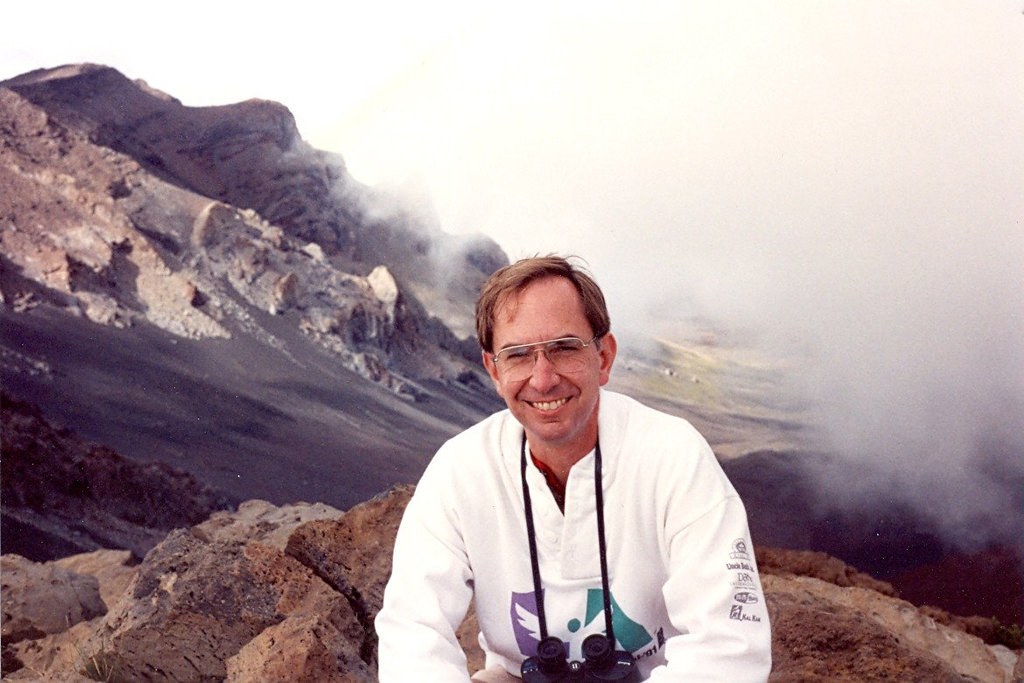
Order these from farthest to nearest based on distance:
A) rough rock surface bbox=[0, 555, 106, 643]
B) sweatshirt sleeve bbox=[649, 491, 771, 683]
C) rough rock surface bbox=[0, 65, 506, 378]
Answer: rough rock surface bbox=[0, 65, 506, 378] < rough rock surface bbox=[0, 555, 106, 643] < sweatshirt sleeve bbox=[649, 491, 771, 683]

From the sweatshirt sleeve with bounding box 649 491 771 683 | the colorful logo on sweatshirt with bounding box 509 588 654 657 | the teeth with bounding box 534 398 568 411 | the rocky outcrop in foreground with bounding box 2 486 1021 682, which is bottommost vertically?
the rocky outcrop in foreground with bounding box 2 486 1021 682

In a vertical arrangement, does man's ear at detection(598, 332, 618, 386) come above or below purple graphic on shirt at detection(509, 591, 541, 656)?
above

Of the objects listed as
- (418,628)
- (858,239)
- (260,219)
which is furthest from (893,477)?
(260,219)

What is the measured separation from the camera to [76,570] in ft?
16.2

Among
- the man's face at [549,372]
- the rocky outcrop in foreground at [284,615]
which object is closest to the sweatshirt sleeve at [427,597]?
the man's face at [549,372]

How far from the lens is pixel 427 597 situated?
7.11 ft

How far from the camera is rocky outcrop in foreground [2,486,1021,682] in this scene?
3.31 metres

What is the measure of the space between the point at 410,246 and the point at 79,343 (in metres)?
1.86

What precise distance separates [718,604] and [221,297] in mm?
4069

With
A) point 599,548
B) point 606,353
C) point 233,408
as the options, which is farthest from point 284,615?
point 606,353

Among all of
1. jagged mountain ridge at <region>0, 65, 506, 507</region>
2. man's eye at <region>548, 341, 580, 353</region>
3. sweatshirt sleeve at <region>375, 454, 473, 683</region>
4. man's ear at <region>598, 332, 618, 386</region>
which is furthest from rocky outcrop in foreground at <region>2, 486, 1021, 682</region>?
man's eye at <region>548, 341, 580, 353</region>

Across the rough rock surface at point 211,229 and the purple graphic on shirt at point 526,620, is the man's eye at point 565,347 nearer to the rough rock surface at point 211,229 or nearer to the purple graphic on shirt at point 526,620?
the purple graphic on shirt at point 526,620

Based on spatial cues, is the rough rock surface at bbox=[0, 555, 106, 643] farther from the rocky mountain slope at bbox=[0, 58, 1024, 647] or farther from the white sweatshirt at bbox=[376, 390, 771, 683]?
the white sweatshirt at bbox=[376, 390, 771, 683]

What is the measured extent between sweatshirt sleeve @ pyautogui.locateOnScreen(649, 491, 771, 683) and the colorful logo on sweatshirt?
0.16 meters
